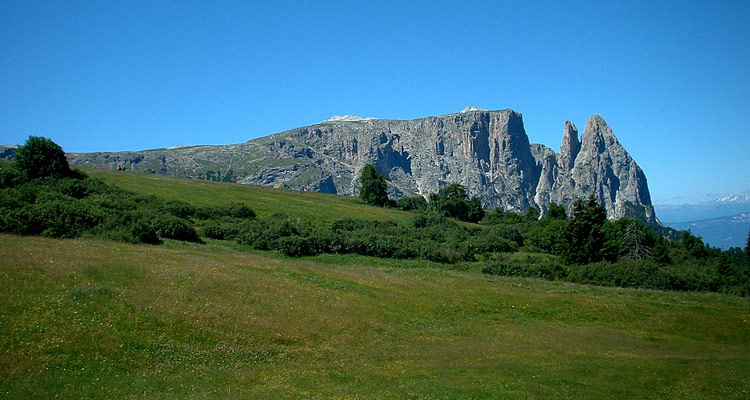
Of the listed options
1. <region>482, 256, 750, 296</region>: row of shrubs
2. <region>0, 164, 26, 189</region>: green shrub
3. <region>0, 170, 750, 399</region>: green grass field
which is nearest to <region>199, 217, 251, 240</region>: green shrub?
<region>0, 170, 750, 399</region>: green grass field

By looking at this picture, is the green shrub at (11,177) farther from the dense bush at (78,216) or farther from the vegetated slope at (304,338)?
the vegetated slope at (304,338)

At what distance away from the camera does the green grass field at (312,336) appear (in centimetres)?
1669

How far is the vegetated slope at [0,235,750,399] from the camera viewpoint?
656 inches

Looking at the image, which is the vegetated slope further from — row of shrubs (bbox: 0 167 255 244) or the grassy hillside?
the grassy hillside

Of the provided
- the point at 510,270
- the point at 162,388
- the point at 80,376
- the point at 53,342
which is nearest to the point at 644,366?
the point at 162,388

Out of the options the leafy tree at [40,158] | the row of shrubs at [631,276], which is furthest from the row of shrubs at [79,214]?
the row of shrubs at [631,276]

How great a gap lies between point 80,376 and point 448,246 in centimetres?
5370

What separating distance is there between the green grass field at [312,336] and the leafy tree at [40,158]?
113ft

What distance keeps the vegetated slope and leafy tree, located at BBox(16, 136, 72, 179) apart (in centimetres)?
3219

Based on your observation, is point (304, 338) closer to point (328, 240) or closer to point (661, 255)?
point (328, 240)

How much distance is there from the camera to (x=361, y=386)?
17.3 metres

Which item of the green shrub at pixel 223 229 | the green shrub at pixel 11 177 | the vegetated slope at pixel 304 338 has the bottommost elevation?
the vegetated slope at pixel 304 338

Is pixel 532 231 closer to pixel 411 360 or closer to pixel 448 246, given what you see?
pixel 448 246

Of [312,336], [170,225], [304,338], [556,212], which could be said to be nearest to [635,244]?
[556,212]
